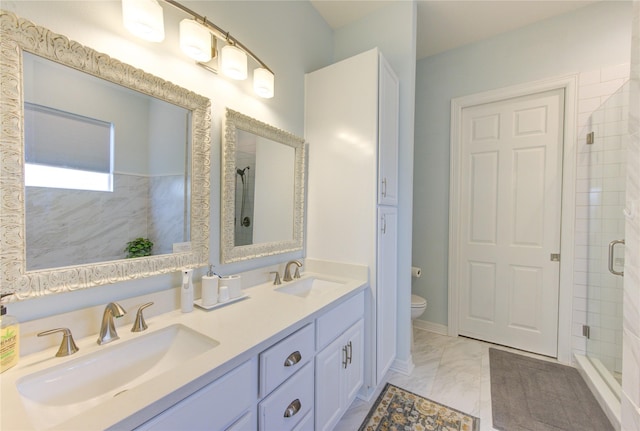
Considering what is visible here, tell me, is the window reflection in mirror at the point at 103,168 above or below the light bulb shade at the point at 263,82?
below

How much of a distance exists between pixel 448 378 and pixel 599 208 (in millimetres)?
1738

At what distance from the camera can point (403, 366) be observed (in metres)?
2.03

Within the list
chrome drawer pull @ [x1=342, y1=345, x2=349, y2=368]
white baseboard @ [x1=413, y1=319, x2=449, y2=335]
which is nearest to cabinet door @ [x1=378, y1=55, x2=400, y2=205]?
chrome drawer pull @ [x1=342, y1=345, x2=349, y2=368]

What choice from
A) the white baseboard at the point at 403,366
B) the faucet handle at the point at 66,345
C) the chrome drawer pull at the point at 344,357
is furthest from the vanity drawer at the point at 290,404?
the white baseboard at the point at 403,366

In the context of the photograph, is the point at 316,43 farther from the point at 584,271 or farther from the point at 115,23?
the point at 584,271

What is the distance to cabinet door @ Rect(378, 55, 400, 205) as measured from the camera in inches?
66.6

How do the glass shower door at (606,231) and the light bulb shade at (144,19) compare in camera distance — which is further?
the glass shower door at (606,231)

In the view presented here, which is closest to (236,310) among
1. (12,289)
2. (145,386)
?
(145,386)

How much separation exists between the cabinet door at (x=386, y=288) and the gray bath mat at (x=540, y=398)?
698 millimetres

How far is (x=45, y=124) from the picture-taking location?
33.1 inches

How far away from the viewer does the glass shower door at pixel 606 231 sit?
6.04ft

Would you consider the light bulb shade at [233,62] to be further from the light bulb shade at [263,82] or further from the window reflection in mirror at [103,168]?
the window reflection in mirror at [103,168]

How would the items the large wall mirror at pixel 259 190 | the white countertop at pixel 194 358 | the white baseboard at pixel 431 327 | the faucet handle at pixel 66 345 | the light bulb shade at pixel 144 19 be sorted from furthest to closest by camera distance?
the white baseboard at pixel 431 327 < the large wall mirror at pixel 259 190 < the light bulb shade at pixel 144 19 < the faucet handle at pixel 66 345 < the white countertop at pixel 194 358

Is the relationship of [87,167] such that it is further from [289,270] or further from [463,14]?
[463,14]
